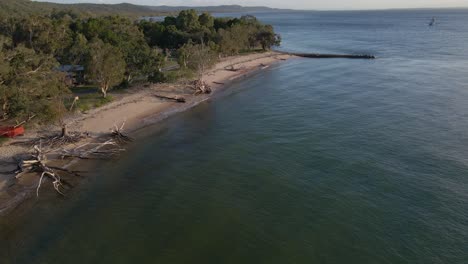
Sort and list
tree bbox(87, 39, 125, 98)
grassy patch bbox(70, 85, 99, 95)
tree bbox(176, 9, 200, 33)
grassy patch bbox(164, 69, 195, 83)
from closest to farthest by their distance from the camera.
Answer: tree bbox(87, 39, 125, 98) → grassy patch bbox(70, 85, 99, 95) → grassy patch bbox(164, 69, 195, 83) → tree bbox(176, 9, 200, 33)

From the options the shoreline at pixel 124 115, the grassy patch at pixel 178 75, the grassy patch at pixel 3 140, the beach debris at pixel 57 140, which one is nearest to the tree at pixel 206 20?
the shoreline at pixel 124 115

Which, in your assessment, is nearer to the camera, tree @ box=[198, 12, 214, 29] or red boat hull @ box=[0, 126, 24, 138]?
red boat hull @ box=[0, 126, 24, 138]

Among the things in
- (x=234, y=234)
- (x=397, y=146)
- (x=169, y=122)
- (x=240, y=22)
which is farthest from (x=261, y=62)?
(x=234, y=234)

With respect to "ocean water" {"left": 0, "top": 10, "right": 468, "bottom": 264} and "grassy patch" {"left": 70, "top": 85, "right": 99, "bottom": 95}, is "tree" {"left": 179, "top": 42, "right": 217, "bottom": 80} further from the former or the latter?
"grassy patch" {"left": 70, "top": 85, "right": 99, "bottom": 95}

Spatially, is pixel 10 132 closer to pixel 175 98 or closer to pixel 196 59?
pixel 175 98

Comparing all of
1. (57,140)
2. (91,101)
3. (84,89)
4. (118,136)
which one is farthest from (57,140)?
(84,89)

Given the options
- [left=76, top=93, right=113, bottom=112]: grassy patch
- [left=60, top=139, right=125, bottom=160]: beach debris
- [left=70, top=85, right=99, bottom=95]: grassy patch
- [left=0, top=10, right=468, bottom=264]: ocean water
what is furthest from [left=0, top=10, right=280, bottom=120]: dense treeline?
[left=0, top=10, right=468, bottom=264]: ocean water

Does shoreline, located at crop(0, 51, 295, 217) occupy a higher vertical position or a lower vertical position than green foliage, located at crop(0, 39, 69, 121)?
lower
